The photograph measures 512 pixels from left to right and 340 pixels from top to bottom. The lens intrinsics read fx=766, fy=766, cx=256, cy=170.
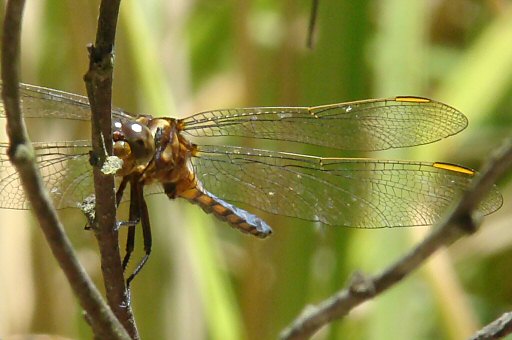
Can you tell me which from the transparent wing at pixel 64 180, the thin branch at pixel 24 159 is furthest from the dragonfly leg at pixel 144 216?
the thin branch at pixel 24 159

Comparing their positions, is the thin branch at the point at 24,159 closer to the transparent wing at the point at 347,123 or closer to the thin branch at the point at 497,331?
the thin branch at the point at 497,331

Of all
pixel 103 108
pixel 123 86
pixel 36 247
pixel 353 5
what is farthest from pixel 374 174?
pixel 36 247

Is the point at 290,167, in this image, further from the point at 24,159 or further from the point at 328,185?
the point at 24,159

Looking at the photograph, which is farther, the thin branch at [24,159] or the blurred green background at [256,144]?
the blurred green background at [256,144]

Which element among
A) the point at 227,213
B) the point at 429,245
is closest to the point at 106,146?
the point at 429,245

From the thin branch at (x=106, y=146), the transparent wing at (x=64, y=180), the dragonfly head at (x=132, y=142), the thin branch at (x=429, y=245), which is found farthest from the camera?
the transparent wing at (x=64, y=180)

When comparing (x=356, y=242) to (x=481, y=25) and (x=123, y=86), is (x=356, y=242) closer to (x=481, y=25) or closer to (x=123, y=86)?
(x=123, y=86)

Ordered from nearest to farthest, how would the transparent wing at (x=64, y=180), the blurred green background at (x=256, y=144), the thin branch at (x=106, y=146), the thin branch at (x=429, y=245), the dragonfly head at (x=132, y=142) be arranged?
the thin branch at (x=429, y=245)
the thin branch at (x=106, y=146)
the dragonfly head at (x=132, y=142)
the transparent wing at (x=64, y=180)
the blurred green background at (x=256, y=144)

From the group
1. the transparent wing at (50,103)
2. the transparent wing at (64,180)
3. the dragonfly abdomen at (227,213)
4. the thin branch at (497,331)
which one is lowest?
the dragonfly abdomen at (227,213)
